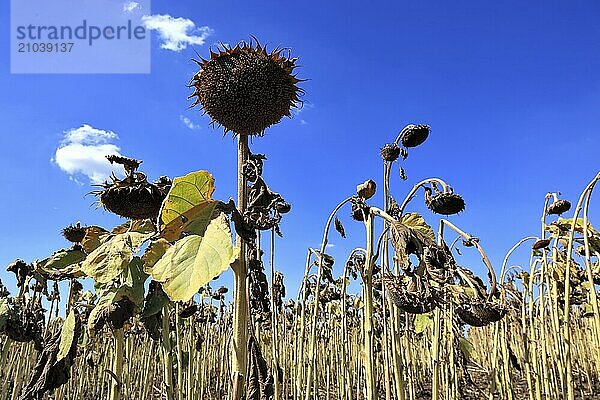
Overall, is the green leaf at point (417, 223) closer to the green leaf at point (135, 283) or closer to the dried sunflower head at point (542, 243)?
the green leaf at point (135, 283)

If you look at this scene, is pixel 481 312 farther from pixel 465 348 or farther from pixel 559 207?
pixel 559 207

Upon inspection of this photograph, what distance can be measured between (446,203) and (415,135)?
22.5 inches

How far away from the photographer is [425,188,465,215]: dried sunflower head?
1.67 metres

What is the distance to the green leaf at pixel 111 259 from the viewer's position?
2.80 ft

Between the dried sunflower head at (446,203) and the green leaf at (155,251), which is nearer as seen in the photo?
the green leaf at (155,251)

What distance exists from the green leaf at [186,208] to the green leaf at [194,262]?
5 centimetres

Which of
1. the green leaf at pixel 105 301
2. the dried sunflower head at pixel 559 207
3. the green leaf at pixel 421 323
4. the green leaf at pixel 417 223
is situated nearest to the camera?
the green leaf at pixel 105 301

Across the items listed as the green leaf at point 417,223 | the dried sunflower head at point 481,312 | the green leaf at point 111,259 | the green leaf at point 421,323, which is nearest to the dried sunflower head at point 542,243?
the green leaf at point 421,323

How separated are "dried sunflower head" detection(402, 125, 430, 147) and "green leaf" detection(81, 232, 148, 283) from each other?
1.53m

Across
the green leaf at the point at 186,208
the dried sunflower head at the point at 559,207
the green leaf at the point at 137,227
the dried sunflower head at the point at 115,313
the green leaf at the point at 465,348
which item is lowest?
the green leaf at the point at 465,348

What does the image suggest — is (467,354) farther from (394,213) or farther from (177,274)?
(177,274)

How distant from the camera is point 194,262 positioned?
2.32 ft

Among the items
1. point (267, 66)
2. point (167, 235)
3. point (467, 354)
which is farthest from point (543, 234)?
point (167, 235)

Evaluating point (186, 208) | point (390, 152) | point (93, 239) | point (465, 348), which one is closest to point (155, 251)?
point (186, 208)
